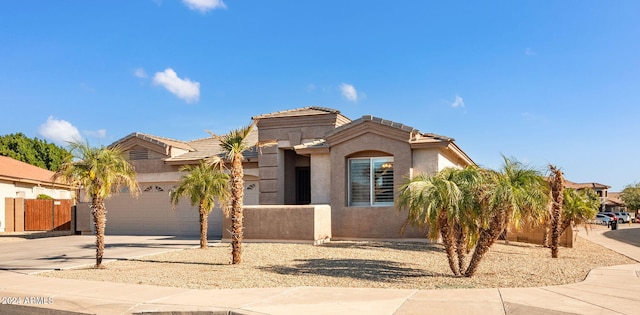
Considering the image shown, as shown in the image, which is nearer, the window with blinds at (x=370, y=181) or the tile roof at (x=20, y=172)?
the window with blinds at (x=370, y=181)

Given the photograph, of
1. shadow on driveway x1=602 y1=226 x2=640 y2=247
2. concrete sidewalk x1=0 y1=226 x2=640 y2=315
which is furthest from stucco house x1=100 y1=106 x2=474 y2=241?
shadow on driveway x1=602 y1=226 x2=640 y2=247

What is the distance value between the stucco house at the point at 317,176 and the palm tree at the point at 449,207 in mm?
7375

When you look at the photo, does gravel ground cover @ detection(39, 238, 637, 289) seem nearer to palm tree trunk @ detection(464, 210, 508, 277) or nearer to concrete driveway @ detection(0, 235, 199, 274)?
palm tree trunk @ detection(464, 210, 508, 277)

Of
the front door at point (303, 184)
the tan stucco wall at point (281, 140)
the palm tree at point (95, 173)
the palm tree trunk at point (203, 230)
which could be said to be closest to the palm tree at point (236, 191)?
the palm tree at point (95, 173)

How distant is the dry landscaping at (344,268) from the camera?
1166 centimetres

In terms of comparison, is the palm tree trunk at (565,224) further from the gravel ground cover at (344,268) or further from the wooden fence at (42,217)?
the wooden fence at (42,217)

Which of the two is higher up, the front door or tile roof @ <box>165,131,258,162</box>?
tile roof @ <box>165,131,258,162</box>

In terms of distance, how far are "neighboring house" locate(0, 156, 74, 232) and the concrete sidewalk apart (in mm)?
22251

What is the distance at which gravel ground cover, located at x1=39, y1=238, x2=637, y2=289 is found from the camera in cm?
1167

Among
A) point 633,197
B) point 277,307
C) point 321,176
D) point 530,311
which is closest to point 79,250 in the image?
point 321,176

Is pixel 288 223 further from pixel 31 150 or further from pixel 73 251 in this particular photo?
pixel 31 150

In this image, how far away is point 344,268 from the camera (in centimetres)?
1370

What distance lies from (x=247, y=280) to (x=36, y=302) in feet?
14.0

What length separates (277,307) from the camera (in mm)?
9086
